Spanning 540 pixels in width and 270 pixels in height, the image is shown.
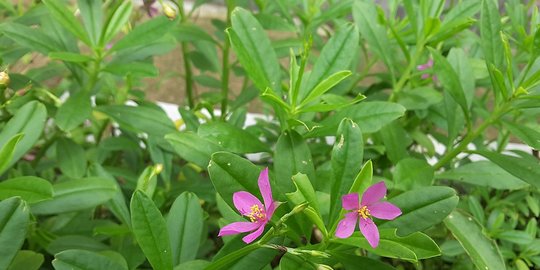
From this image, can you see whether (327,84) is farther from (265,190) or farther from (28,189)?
(28,189)

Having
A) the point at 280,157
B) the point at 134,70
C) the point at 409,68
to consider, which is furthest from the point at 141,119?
the point at 409,68

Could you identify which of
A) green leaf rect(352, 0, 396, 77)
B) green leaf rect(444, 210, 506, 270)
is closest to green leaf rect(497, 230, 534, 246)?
green leaf rect(444, 210, 506, 270)

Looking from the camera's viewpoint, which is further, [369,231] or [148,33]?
[148,33]

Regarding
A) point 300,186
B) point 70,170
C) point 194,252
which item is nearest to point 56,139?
point 70,170

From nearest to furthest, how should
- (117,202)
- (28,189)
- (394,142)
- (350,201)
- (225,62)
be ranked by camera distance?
(350,201)
(28,189)
(117,202)
(394,142)
(225,62)

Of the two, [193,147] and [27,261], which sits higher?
[193,147]

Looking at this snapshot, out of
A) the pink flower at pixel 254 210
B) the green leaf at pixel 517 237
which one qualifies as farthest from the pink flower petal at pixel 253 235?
the green leaf at pixel 517 237

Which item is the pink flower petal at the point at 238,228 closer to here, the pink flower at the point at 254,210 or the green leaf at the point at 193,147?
the pink flower at the point at 254,210
